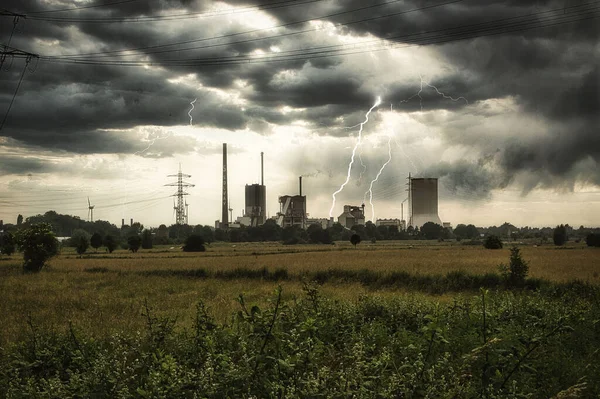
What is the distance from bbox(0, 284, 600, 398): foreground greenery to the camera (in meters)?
6.60

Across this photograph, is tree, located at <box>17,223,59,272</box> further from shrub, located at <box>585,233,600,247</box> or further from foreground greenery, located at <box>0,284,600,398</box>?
shrub, located at <box>585,233,600,247</box>

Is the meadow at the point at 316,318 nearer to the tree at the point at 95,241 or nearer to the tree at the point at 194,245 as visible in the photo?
the tree at the point at 194,245

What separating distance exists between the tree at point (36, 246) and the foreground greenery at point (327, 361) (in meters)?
41.8

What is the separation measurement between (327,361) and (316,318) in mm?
1537

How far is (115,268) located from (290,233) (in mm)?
101727

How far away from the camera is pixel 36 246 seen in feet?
166

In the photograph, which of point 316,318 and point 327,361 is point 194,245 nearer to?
point 316,318

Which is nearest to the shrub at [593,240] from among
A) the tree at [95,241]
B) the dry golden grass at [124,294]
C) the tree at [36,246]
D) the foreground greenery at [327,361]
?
the dry golden grass at [124,294]

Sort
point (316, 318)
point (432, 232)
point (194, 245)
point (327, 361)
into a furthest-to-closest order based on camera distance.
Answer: point (432, 232)
point (194, 245)
point (316, 318)
point (327, 361)

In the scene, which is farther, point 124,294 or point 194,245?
point 194,245

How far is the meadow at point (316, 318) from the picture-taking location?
24.0ft

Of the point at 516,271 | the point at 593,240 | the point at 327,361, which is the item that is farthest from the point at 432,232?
the point at 327,361

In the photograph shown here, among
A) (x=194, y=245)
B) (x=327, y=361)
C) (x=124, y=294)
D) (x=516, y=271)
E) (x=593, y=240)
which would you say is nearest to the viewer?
(x=327, y=361)

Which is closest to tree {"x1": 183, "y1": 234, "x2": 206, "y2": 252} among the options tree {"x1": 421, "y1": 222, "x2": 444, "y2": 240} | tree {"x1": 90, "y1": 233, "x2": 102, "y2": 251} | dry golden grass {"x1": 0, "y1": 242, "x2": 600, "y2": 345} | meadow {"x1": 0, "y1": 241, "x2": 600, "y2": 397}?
tree {"x1": 90, "y1": 233, "x2": 102, "y2": 251}
